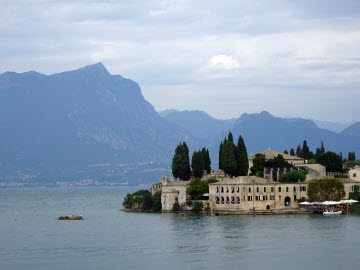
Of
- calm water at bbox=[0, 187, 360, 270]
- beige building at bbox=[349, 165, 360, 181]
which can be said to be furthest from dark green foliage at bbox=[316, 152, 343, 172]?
calm water at bbox=[0, 187, 360, 270]

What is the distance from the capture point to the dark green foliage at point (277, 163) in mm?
116062

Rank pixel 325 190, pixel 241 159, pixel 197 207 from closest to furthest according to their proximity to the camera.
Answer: pixel 325 190 < pixel 197 207 < pixel 241 159

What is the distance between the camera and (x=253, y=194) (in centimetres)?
10344

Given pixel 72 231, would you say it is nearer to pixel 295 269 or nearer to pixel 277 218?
pixel 277 218

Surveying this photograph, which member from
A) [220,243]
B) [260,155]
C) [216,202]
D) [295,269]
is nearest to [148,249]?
[220,243]

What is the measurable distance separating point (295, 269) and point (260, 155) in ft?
212

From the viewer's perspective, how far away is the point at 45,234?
83.6 metres

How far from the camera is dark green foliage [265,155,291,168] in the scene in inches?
4569

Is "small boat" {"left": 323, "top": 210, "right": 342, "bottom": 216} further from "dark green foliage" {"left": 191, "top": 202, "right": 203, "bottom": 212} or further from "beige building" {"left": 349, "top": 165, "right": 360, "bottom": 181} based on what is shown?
"dark green foliage" {"left": 191, "top": 202, "right": 203, "bottom": 212}

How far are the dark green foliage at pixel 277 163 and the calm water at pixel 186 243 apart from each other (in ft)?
66.5

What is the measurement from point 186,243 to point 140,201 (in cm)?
4844

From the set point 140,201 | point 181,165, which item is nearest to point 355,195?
point 181,165

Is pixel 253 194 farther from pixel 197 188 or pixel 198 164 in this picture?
pixel 198 164

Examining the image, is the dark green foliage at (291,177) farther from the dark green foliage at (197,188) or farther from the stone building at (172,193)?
the stone building at (172,193)
